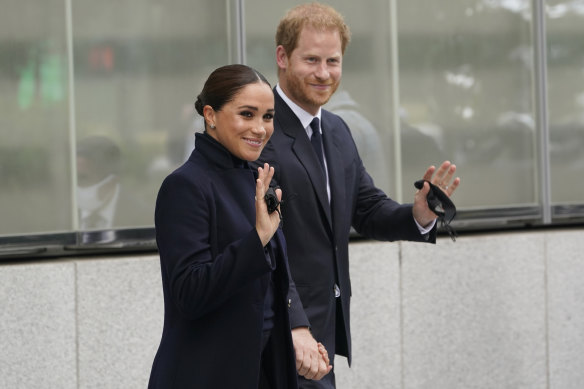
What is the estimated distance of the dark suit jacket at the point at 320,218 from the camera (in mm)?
4074

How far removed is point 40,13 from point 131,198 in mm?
1226

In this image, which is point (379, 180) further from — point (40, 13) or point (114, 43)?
point (40, 13)

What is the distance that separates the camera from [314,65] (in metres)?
4.17

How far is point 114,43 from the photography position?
6.43m

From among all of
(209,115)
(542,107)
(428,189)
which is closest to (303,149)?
(428,189)

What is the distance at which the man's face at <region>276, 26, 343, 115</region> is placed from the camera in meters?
4.16

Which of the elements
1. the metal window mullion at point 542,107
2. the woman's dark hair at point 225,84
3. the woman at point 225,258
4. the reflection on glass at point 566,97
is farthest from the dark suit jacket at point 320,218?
the reflection on glass at point 566,97

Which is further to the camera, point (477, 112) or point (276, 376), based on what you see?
point (477, 112)

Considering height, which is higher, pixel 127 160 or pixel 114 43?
pixel 114 43

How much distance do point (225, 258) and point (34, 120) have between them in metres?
3.38

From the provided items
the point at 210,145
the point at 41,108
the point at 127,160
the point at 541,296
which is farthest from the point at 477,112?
the point at 210,145

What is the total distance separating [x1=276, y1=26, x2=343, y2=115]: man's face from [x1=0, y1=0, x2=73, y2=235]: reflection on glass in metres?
2.48

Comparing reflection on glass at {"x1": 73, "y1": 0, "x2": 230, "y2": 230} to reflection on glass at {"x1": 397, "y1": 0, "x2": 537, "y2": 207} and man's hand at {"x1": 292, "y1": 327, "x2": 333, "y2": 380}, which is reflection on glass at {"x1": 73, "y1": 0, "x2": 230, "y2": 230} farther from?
man's hand at {"x1": 292, "y1": 327, "x2": 333, "y2": 380}

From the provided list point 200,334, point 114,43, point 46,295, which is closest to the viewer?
point 200,334
